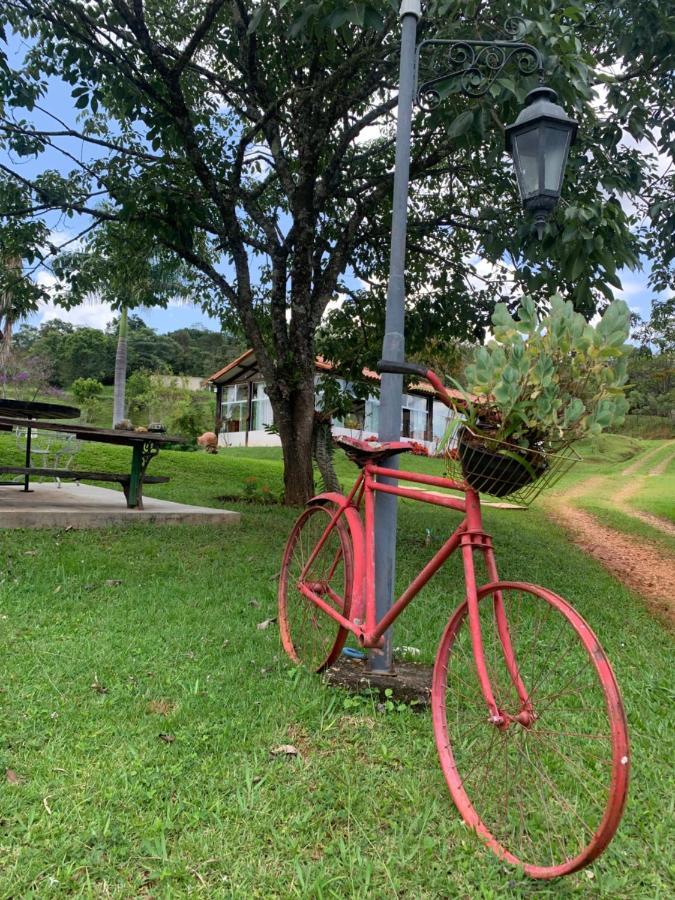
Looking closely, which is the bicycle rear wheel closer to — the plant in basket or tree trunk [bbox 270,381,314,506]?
the plant in basket

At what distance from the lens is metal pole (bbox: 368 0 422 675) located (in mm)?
3416

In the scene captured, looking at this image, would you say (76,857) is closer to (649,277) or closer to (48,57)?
(48,57)

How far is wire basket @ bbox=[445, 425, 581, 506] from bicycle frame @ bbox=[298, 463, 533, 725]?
10 centimetres

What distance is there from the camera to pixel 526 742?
229 centimetres

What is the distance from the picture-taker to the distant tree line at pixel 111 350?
1773 inches

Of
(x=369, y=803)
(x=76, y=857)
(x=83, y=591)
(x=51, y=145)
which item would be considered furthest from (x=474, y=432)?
(x=51, y=145)

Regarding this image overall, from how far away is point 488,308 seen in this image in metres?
9.38

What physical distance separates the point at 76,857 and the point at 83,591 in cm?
287

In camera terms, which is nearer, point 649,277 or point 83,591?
point 83,591

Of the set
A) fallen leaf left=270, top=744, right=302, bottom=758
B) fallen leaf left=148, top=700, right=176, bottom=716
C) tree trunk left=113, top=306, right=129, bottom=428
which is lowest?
fallen leaf left=270, top=744, right=302, bottom=758

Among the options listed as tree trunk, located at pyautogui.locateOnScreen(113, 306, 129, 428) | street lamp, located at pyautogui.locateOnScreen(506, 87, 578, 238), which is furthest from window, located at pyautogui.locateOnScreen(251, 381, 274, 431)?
street lamp, located at pyautogui.locateOnScreen(506, 87, 578, 238)

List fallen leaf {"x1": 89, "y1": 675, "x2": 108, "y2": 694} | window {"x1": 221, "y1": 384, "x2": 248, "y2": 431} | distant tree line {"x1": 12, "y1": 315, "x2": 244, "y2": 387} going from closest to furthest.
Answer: fallen leaf {"x1": 89, "y1": 675, "x2": 108, "y2": 694}
window {"x1": 221, "y1": 384, "x2": 248, "y2": 431}
distant tree line {"x1": 12, "y1": 315, "x2": 244, "y2": 387}

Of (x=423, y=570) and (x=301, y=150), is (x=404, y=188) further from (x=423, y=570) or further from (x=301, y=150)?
(x=301, y=150)

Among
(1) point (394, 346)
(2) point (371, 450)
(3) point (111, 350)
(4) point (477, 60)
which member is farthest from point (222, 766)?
(3) point (111, 350)
